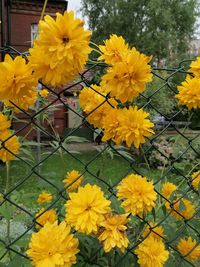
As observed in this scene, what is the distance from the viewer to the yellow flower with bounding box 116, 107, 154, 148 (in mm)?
877

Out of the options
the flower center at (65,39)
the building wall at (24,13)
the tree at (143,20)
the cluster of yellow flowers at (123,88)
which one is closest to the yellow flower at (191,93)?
the cluster of yellow flowers at (123,88)

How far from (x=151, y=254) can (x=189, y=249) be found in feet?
0.81

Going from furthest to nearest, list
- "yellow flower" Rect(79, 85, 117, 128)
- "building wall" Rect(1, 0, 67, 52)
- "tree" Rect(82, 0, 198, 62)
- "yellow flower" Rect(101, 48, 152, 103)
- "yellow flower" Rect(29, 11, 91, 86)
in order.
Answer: "tree" Rect(82, 0, 198, 62) → "building wall" Rect(1, 0, 67, 52) → "yellow flower" Rect(79, 85, 117, 128) → "yellow flower" Rect(101, 48, 152, 103) → "yellow flower" Rect(29, 11, 91, 86)

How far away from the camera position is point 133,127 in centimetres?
88

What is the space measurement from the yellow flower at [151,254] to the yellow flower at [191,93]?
38 cm

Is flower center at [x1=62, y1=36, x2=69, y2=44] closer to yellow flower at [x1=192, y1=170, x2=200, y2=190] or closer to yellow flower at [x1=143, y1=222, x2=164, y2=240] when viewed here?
yellow flower at [x1=143, y1=222, x2=164, y2=240]

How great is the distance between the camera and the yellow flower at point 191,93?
1065 mm

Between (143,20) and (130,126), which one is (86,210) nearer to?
(130,126)

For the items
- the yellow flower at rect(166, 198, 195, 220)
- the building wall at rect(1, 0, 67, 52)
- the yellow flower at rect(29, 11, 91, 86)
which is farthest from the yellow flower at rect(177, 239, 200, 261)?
the building wall at rect(1, 0, 67, 52)

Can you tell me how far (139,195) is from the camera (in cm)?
91

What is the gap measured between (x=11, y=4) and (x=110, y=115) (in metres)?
13.7

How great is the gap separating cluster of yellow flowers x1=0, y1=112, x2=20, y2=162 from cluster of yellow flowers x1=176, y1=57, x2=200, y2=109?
1.55 ft

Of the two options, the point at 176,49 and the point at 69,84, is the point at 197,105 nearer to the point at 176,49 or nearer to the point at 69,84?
the point at 69,84

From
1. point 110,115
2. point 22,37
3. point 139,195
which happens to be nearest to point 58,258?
point 139,195
